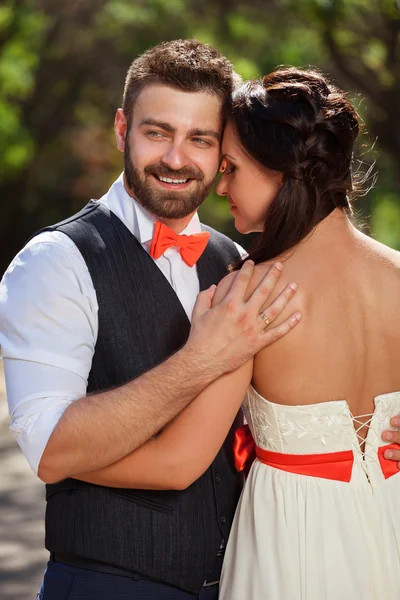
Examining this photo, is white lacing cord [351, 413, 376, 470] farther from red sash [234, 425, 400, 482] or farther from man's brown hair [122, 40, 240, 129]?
man's brown hair [122, 40, 240, 129]

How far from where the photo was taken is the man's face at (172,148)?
271 centimetres

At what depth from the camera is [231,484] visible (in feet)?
8.57

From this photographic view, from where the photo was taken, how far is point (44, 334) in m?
2.27

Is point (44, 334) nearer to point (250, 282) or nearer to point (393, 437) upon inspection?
point (250, 282)

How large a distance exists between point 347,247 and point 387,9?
1144 cm

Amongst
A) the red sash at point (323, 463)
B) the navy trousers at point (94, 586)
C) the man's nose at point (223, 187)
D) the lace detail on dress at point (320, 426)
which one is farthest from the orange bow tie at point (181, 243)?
the navy trousers at point (94, 586)

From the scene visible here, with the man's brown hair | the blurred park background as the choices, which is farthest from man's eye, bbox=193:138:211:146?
the blurred park background

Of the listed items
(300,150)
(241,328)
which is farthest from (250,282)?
(300,150)

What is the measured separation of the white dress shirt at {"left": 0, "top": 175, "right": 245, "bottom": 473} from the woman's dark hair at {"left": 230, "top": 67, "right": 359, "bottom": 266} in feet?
1.48

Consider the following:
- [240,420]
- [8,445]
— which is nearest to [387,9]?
[8,445]

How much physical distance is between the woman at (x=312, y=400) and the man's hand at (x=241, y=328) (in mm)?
29

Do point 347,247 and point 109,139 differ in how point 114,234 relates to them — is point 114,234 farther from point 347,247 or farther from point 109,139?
point 109,139

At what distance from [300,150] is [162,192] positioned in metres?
0.54

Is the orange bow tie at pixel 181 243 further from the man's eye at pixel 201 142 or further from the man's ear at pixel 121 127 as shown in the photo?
the man's ear at pixel 121 127
